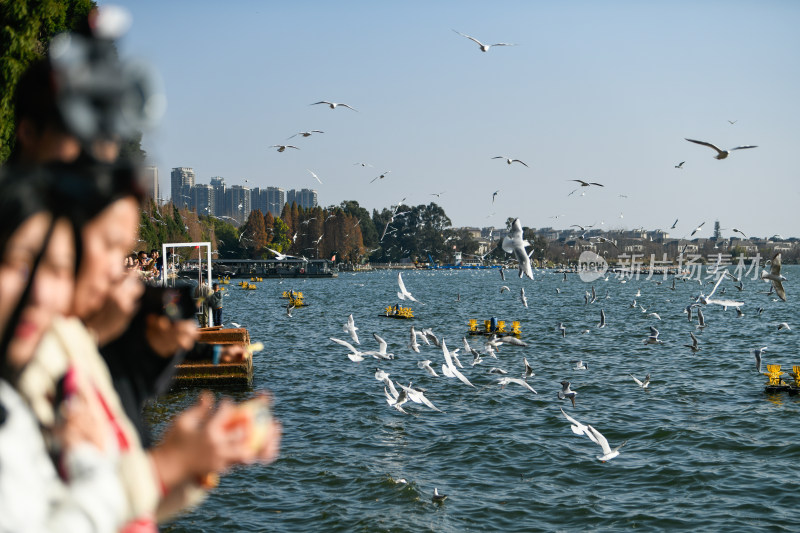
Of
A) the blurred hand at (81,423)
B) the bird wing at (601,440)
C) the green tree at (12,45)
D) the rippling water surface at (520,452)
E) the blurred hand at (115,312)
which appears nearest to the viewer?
the blurred hand at (81,423)

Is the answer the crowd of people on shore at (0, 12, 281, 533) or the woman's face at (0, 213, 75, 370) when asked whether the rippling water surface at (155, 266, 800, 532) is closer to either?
the crowd of people on shore at (0, 12, 281, 533)

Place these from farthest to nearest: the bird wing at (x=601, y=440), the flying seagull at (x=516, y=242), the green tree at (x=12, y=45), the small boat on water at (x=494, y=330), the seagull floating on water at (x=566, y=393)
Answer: the small boat on water at (x=494, y=330)
the seagull floating on water at (x=566, y=393)
the flying seagull at (x=516, y=242)
the bird wing at (x=601, y=440)
the green tree at (x=12, y=45)

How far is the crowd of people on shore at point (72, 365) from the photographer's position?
1.35 meters

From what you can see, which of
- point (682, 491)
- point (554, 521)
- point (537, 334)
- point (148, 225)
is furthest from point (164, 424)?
point (148, 225)

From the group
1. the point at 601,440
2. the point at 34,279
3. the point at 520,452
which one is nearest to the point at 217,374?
the point at 520,452

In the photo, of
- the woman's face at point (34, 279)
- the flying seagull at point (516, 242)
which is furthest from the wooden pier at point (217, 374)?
the woman's face at point (34, 279)

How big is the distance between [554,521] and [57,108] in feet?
45.8

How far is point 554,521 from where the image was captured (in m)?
14.0

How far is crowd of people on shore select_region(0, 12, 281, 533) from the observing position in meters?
1.35

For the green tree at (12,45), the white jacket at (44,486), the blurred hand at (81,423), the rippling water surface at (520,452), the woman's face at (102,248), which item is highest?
the green tree at (12,45)

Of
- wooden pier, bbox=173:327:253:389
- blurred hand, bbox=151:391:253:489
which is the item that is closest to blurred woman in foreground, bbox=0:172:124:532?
blurred hand, bbox=151:391:253:489

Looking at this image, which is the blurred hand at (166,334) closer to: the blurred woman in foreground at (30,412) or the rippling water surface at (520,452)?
the blurred woman in foreground at (30,412)

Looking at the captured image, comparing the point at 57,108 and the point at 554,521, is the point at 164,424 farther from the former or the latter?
the point at 57,108

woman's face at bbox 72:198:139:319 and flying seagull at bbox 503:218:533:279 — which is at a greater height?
flying seagull at bbox 503:218:533:279
